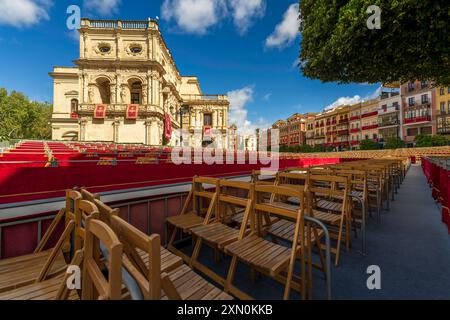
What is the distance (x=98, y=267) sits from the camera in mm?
1264

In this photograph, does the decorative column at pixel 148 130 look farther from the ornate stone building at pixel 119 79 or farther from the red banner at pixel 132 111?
the red banner at pixel 132 111

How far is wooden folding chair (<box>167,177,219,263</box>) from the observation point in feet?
9.68

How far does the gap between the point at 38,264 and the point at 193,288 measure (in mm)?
1569

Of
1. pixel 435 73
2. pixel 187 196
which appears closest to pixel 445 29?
pixel 435 73

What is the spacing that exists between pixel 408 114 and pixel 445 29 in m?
46.3

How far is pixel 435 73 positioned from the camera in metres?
6.94

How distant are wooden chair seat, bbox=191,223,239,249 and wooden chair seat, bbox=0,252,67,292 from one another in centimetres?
140

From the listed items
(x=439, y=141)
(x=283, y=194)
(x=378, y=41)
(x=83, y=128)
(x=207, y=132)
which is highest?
(x=207, y=132)

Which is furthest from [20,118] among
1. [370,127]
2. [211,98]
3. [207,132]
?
[370,127]

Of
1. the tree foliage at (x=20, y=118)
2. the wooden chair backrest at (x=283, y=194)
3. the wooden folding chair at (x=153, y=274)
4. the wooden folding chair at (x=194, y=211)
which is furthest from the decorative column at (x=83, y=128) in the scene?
the wooden folding chair at (x=153, y=274)

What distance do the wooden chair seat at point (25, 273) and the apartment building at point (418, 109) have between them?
50.0 m

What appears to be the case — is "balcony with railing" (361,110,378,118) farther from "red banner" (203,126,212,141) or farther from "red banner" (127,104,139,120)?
"red banner" (127,104,139,120)

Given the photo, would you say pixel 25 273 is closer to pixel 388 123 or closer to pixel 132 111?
pixel 132 111
